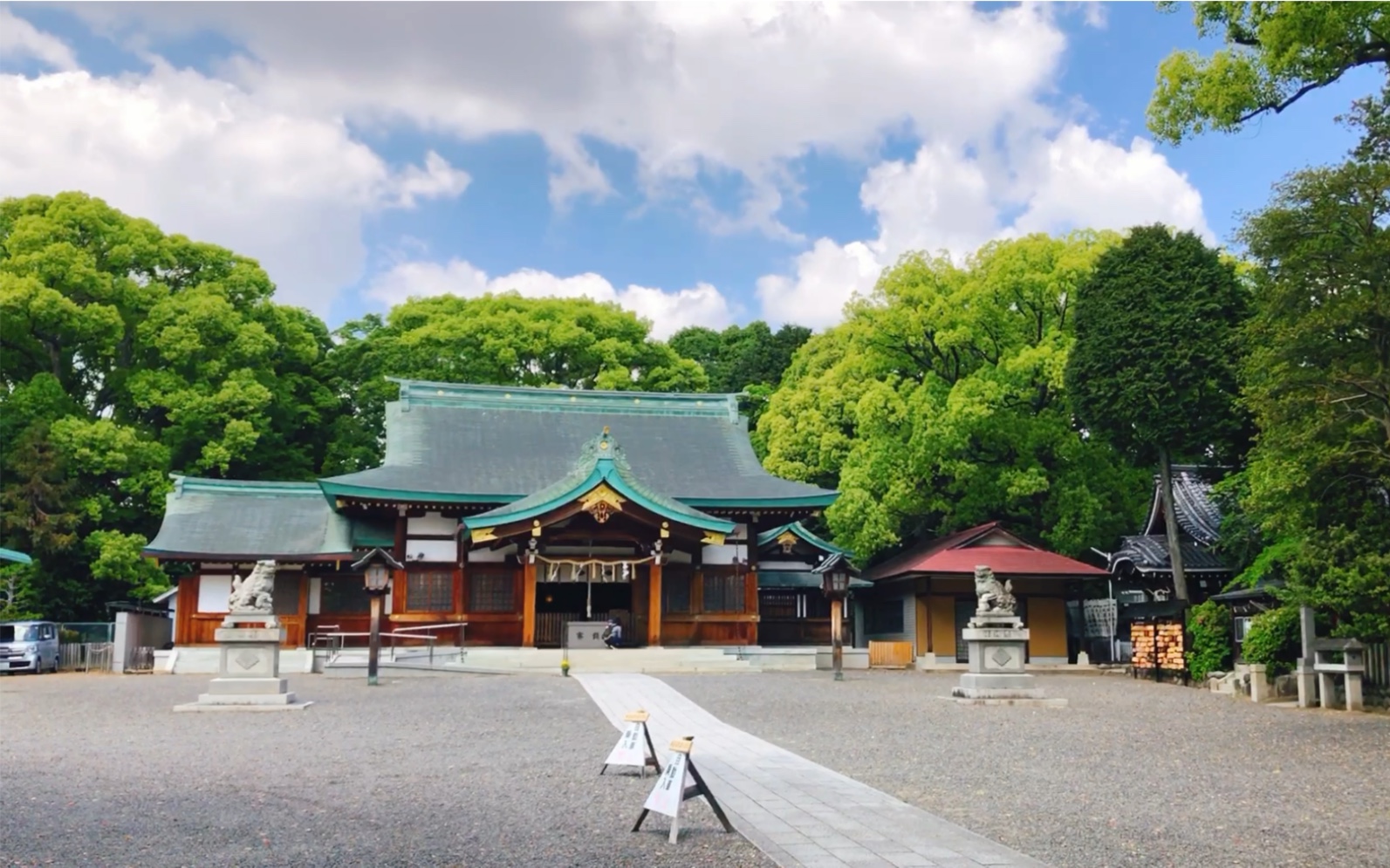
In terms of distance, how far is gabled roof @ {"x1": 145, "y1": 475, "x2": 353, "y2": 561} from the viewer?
25.8 m

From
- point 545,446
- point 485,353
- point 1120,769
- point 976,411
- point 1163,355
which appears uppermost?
point 485,353

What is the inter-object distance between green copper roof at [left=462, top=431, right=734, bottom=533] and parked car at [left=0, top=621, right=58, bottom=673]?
32.6 feet

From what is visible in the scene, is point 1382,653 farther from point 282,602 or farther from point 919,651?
point 282,602

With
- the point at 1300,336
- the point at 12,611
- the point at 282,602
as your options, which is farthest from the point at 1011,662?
the point at 12,611

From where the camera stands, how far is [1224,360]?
23234 millimetres

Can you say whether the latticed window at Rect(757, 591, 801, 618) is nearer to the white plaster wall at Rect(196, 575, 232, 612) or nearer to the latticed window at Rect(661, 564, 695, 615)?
the latticed window at Rect(661, 564, 695, 615)

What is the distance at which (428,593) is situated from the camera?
2603cm

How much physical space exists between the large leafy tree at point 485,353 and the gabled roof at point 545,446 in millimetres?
6898

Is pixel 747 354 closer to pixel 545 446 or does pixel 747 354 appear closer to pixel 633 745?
pixel 545 446

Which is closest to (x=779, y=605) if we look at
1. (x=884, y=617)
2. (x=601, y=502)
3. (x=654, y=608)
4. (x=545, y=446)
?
(x=884, y=617)

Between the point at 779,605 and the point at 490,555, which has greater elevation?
the point at 490,555

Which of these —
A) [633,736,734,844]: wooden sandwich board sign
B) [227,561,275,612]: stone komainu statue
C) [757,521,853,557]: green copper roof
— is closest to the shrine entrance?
[757,521,853,557]: green copper roof

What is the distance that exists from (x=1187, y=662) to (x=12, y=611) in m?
27.9

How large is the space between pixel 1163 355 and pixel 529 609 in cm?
1524
